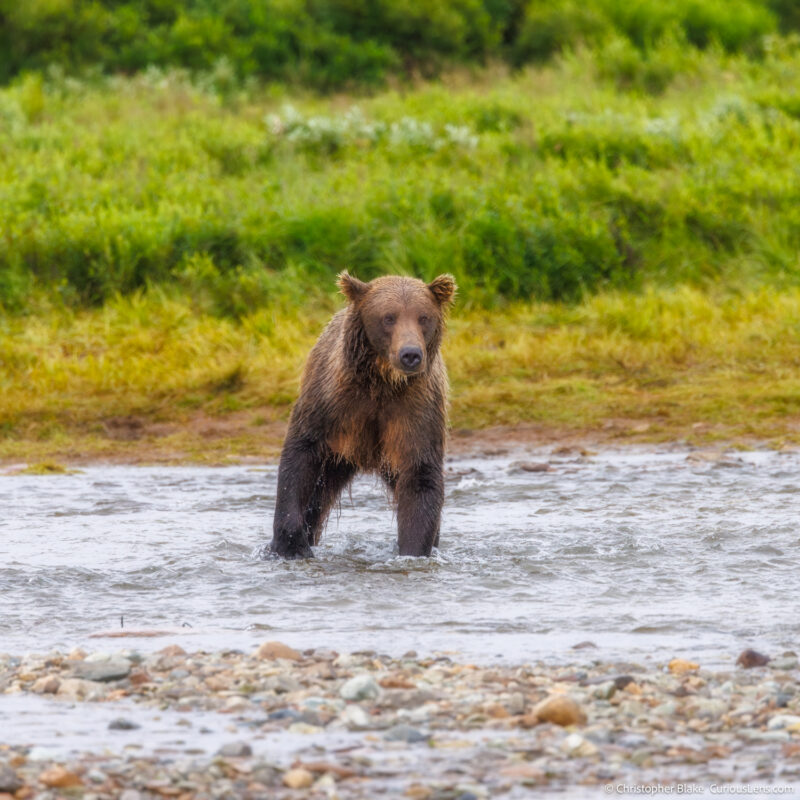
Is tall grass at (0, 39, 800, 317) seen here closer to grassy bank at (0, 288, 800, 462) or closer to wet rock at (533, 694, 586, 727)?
grassy bank at (0, 288, 800, 462)

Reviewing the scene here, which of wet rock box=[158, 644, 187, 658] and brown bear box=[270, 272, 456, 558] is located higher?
brown bear box=[270, 272, 456, 558]

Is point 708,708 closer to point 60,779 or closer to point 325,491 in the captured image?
point 60,779

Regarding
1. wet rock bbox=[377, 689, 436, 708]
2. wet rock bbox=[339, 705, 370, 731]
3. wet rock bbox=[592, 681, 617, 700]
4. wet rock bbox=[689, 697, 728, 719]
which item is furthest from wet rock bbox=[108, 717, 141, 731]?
wet rock bbox=[689, 697, 728, 719]

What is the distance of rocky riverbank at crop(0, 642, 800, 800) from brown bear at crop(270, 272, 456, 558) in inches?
78.3

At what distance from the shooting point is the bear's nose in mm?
6227

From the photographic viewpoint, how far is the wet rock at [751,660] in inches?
179

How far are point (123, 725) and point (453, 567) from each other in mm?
2855

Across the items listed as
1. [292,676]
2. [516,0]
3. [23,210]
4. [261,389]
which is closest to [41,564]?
[292,676]

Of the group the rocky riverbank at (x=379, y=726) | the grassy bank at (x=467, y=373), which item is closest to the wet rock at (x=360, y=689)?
the rocky riverbank at (x=379, y=726)

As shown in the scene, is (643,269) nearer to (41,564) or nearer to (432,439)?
(432,439)

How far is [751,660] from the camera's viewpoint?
4570mm

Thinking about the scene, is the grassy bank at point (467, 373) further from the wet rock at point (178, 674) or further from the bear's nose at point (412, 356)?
the wet rock at point (178, 674)

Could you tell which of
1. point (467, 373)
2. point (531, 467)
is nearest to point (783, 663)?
point (531, 467)


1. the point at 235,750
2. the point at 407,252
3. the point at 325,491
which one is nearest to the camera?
the point at 235,750
